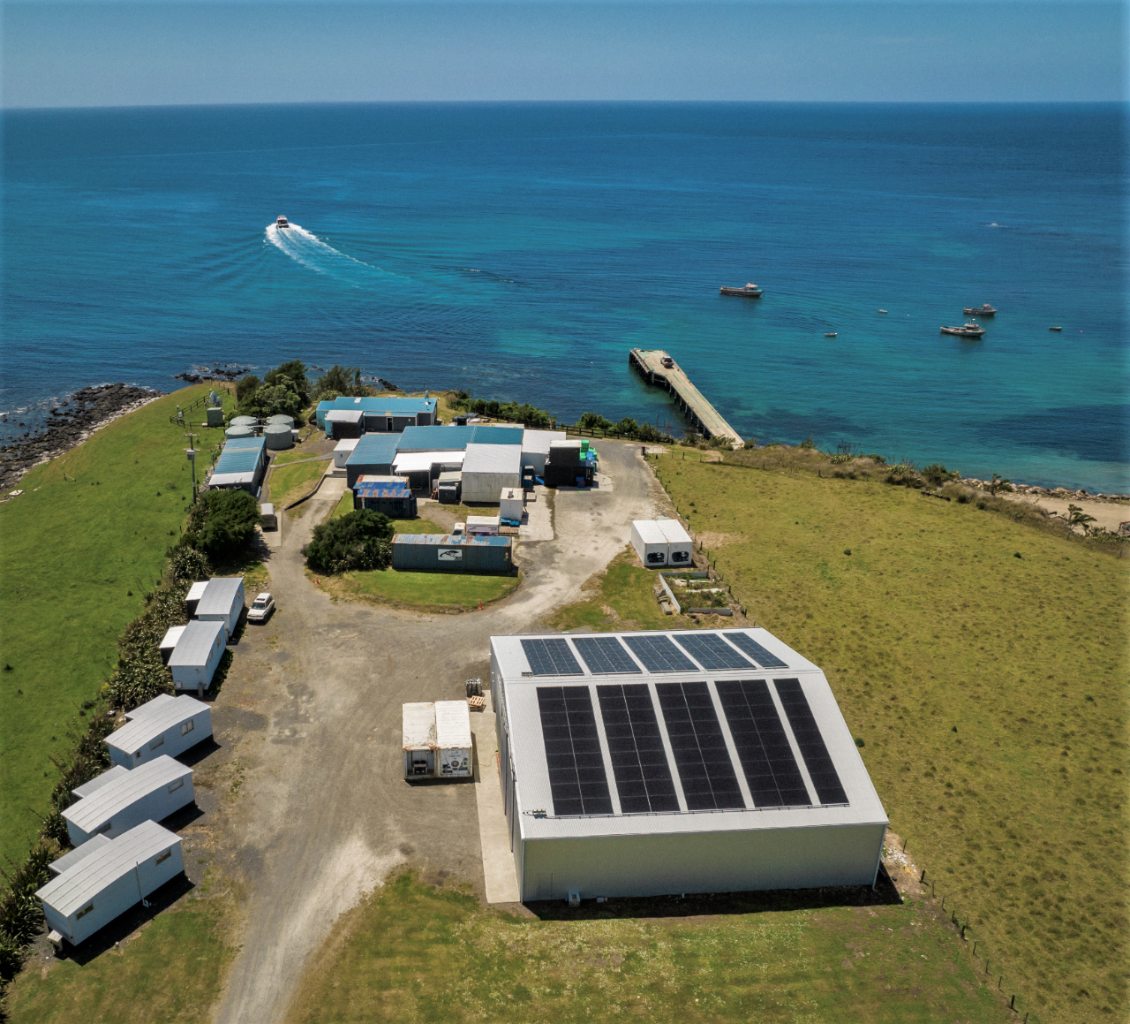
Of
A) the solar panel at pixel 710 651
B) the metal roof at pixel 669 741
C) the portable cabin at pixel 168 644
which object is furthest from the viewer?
the portable cabin at pixel 168 644

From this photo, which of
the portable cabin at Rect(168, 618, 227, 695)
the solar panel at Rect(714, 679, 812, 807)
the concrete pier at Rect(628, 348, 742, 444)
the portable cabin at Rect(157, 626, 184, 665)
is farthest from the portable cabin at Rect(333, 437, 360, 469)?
the solar panel at Rect(714, 679, 812, 807)

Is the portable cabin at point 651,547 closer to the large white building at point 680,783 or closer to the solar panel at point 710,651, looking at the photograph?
the solar panel at point 710,651

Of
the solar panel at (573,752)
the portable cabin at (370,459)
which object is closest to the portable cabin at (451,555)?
the portable cabin at (370,459)

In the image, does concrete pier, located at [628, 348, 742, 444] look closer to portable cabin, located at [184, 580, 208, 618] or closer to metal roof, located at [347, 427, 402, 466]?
metal roof, located at [347, 427, 402, 466]

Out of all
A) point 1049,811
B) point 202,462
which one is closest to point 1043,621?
point 1049,811

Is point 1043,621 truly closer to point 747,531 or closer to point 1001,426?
point 747,531

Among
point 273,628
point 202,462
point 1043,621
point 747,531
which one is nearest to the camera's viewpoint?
point 273,628
